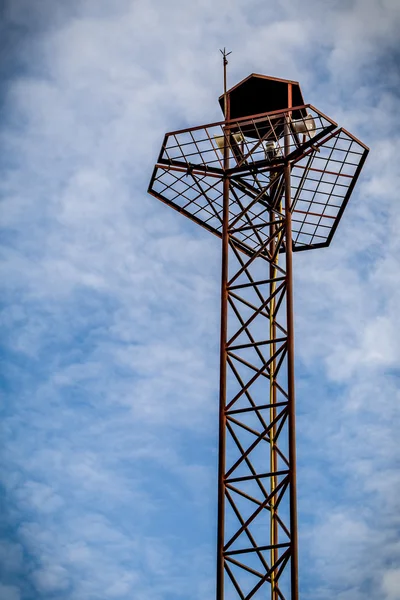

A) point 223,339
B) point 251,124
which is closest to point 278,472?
point 223,339

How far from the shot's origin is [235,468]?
23.2m

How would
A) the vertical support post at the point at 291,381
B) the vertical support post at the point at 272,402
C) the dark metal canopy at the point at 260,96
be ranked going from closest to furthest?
the vertical support post at the point at 291,381, the vertical support post at the point at 272,402, the dark metal canopy at the point at 260,96

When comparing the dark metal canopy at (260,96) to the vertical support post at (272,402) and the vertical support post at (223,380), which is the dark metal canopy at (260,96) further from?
the vertical support post at (272,402)

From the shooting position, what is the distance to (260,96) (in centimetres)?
2797

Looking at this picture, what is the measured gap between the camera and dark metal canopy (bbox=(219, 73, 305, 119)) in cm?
2750

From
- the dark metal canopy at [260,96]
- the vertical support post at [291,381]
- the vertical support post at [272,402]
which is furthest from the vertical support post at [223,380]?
the vertical support post at [291,381]

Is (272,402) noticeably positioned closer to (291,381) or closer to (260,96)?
(291,381)

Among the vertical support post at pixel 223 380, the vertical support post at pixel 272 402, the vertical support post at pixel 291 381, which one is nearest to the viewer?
the vertical support post at pixel 291 381

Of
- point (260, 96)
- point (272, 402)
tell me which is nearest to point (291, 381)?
point (272, 402)

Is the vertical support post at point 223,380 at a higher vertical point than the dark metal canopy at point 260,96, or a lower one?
lower

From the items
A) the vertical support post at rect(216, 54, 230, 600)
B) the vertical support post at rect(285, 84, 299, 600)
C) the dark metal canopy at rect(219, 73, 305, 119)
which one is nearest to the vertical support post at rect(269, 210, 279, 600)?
the vertical support post at rect(285, 84, 299, 600)

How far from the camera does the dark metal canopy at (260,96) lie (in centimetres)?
2750

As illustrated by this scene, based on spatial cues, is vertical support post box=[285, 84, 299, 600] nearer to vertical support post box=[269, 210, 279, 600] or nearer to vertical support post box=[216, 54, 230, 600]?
vertical support post box=[269, 210, 279, 600]

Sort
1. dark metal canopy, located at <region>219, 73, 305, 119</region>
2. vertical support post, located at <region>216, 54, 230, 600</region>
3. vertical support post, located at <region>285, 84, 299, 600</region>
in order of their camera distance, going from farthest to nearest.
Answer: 1. dark metal canopy, located at <region>219, 73, 305, 119</region>
2. vertical support post, located at <region>216, 54, 230, 600</region>
3. vertical support post, located at <region>285, 84, 299, 600</region>
